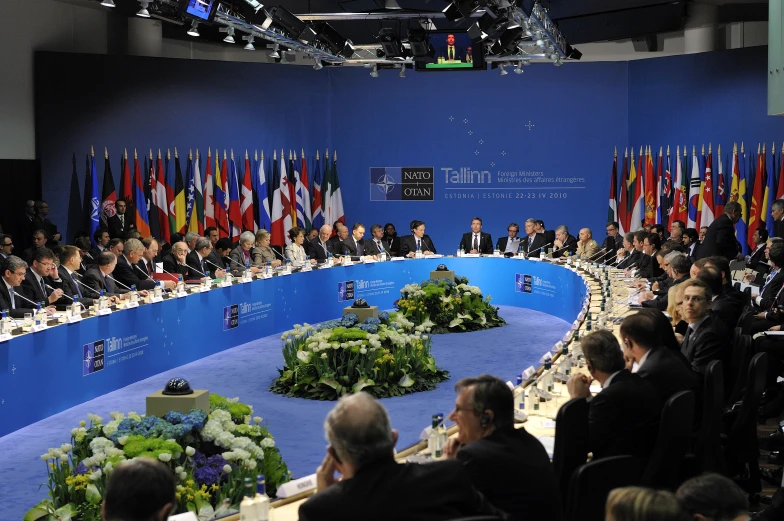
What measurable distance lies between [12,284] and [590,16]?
1108 centimetres

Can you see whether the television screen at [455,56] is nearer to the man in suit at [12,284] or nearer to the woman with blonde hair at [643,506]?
the man in suit at [12,284]

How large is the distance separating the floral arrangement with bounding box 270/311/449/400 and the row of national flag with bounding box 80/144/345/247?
567 cm

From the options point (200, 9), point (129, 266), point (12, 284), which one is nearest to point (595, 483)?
point (12, 284)

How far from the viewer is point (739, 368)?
5.45 metres

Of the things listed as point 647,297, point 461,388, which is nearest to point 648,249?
point 647,297

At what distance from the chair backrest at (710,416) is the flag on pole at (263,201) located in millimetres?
11323

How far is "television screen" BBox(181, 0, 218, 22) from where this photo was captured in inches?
359

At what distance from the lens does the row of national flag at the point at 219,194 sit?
1351 centimetres

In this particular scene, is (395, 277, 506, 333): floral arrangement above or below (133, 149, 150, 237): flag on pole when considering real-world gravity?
below

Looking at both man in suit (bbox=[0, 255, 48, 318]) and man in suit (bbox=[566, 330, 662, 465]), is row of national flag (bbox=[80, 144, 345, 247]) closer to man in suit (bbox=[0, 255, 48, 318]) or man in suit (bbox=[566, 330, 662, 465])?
man in suit (bbox=[0, 255, 48, 318])

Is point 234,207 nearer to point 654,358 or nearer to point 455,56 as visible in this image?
point 455,56

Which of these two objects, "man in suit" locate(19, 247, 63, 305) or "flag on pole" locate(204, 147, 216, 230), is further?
"flag on pole" locate(204, 147, 216, 230)

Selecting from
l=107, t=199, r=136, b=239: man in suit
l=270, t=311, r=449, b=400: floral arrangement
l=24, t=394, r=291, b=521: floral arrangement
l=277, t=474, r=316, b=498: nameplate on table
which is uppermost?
l=107, t=199, r=136, b=239: man in suit

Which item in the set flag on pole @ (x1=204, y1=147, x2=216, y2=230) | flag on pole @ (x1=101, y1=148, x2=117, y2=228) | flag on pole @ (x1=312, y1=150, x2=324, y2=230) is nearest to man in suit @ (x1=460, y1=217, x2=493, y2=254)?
flag on pole @ (x1=312, y1=150, x2=324, y2=230)
